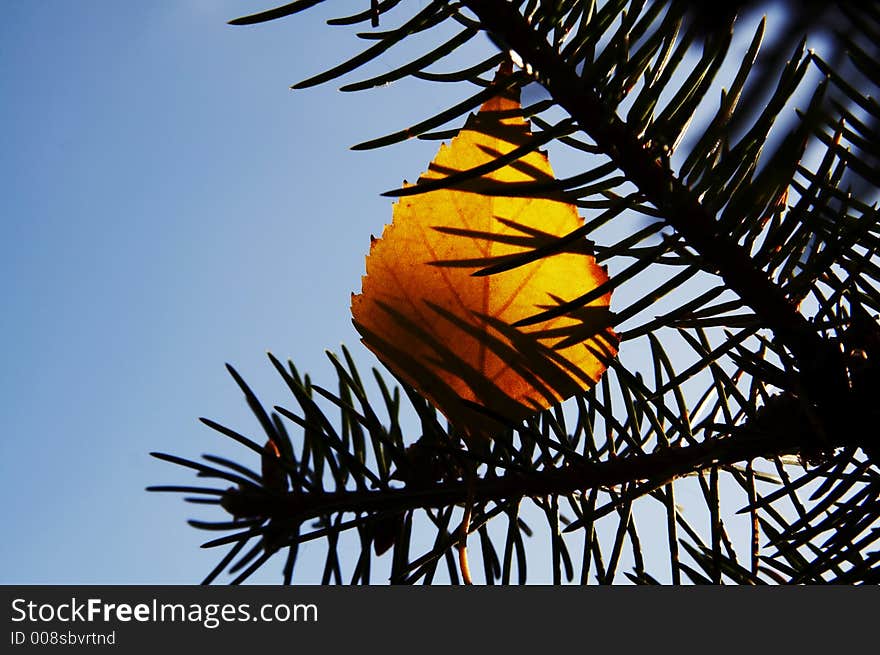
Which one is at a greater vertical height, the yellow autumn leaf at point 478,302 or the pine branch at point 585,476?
the yellow autumn leaf at point 478,302

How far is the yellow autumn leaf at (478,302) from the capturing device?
0.26 meters

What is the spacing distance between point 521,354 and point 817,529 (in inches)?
5.9

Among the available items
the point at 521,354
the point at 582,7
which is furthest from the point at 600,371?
the point at 582,7

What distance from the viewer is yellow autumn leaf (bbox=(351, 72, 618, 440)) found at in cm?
26

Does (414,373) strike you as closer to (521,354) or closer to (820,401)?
(521,354)

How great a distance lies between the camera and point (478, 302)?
27cm

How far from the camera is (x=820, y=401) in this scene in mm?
265

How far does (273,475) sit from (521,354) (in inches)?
4.4

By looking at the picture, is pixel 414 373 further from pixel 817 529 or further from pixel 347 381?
pixel 817 529

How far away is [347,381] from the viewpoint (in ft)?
1.05

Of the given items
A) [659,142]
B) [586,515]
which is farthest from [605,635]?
[659,142]

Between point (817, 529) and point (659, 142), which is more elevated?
point (659, 142)

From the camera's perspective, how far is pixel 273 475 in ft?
0.91

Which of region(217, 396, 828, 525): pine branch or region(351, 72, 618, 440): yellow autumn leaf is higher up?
region(351, 72, 618, 440): yellow autumn leaf
